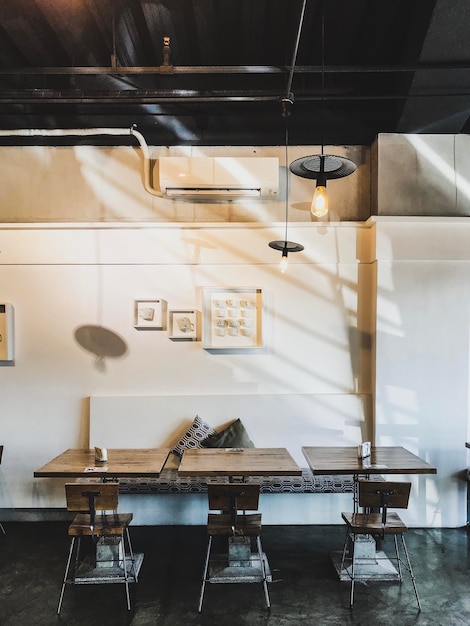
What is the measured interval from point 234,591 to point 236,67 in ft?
12.6

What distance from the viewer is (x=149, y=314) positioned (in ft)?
15.9

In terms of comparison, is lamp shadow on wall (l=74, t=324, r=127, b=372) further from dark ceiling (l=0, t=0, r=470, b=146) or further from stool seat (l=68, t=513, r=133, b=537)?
dark ceiling (l=0, t=0, r=470, b=146)

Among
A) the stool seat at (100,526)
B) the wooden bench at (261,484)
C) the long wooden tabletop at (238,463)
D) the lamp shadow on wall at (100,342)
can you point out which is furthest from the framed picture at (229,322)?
the stool seat at (100,526)

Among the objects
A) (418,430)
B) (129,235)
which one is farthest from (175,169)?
(418,430)

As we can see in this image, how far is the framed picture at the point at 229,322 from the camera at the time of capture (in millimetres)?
4863

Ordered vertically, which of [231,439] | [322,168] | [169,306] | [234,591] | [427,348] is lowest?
[234,591]

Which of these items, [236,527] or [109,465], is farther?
[109,465]

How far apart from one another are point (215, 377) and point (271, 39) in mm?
3061

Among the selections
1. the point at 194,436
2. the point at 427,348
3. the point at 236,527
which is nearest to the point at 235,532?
the point at 236,527

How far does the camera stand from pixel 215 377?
4898 millimetres

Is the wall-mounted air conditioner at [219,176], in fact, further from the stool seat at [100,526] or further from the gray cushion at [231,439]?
the stool seat at [100,526]

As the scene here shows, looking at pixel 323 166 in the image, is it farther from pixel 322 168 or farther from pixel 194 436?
pixel 194 436

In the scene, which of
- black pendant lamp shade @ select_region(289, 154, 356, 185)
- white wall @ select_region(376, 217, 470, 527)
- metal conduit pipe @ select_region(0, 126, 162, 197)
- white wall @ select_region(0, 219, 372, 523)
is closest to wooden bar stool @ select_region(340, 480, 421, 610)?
white wall @ select_region(376, 217, 470, 527)

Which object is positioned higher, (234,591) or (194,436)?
(194,436)
